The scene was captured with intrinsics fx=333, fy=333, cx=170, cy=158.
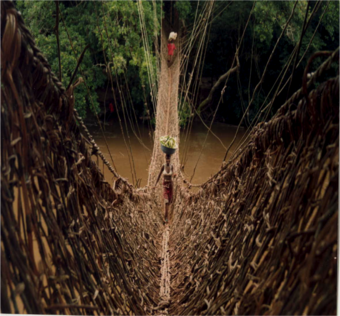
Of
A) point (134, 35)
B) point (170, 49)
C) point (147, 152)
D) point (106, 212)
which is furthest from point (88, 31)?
point (106, 212)

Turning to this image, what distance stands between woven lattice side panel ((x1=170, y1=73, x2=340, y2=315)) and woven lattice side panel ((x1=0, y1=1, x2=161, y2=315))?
211 millimetres

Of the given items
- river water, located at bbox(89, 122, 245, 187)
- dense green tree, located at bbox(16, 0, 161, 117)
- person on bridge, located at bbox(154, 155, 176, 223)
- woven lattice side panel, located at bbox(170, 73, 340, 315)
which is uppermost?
dense green tree, located at bbox(16, 0, 161, 117)

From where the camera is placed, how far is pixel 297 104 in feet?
1.53

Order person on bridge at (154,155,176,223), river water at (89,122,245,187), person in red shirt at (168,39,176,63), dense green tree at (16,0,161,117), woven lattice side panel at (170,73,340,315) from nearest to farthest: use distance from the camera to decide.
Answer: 1. woven lattice side panel at (170,73,340,315)
2. person on bridge at (154,155,176,223)
3. dense green tree at (16,0,161,117)
4. person in red shirt at (168,39,176,63)
5. river water at (89,122,245,187)

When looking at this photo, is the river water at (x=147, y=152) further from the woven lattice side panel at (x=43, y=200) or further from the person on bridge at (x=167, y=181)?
the woven lattice side panel at (x=43, y=200)

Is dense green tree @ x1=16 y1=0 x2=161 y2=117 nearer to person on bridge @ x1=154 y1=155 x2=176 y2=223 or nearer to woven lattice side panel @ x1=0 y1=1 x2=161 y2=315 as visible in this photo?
person on bridge @ x1=154 y1=155 x2=176 y2=223

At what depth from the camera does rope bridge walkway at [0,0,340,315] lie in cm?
34

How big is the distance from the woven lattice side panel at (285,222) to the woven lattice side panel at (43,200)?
8.3 inches

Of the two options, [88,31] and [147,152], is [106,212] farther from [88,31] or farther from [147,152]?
[147,152]

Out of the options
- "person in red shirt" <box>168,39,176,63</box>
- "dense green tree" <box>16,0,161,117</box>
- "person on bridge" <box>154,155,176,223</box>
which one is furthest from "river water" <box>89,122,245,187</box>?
"person on bridge" <box>154,155,176,223</box>

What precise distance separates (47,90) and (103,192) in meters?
0.32

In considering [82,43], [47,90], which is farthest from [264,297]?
[82,43]

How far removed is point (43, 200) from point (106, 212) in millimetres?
251

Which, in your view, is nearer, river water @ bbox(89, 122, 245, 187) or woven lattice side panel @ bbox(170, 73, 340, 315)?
woven lattice side panel @ bbox(170, 73, 340, 315)
